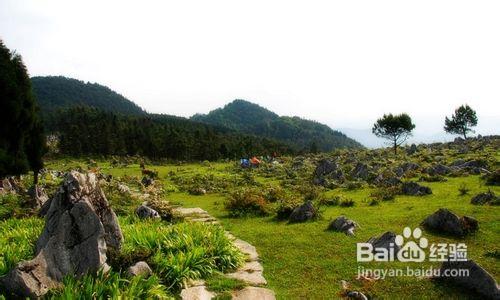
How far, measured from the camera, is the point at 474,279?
42.0ft

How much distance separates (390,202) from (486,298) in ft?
46.3

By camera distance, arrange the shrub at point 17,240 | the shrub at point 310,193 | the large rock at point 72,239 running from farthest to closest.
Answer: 1. the shrub at point 310,193
2. the shrub at point 17,240
3. the large rock at point 72,239

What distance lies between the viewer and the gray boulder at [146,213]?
22.1m

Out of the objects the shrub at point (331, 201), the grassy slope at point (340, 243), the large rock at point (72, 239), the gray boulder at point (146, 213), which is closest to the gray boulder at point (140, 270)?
the large rock at point (72, 239)

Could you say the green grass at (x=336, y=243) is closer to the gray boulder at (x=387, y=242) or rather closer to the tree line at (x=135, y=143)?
the gray boulder at (x=387, y=242)

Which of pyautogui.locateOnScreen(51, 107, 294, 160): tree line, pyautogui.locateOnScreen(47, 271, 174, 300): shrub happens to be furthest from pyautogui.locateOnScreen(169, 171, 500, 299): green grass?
pyautogui.locateOnScreen(51, 107, 294, 160): tree line

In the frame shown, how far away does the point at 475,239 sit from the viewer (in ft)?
56.8

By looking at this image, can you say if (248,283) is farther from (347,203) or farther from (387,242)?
(347,203)

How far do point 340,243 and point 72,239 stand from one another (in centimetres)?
1019

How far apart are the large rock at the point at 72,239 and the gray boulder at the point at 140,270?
2.47 ft

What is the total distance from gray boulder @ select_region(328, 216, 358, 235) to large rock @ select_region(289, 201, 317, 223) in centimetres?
211

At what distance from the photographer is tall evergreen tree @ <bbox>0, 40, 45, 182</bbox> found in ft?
117

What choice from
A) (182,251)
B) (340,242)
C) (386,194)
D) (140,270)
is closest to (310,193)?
(386,194)

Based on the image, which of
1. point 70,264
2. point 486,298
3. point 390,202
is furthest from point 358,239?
point 70,264
